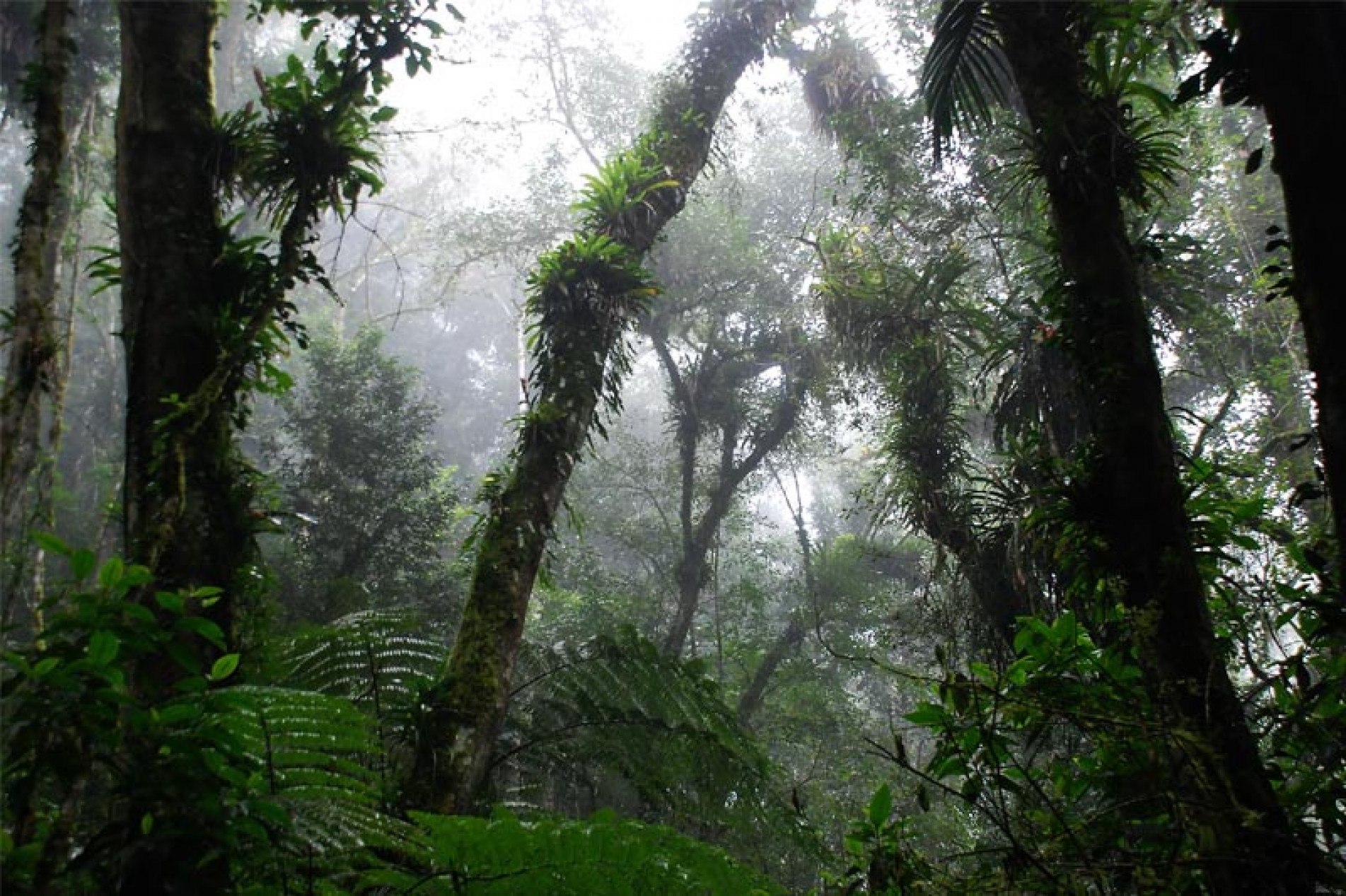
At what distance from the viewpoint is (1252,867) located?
4.72 feet

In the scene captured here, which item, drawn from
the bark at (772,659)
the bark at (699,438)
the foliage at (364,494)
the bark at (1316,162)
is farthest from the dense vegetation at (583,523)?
the bark at (772,659)

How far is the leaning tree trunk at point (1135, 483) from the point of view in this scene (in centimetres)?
150

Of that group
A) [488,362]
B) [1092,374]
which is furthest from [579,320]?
[488,362]

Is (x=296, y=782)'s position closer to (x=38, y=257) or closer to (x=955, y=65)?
(x=38, y=257)

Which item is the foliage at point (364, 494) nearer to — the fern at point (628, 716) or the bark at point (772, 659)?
the bark at point (772, 659)

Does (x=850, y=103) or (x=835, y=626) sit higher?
(x=850, y=103)

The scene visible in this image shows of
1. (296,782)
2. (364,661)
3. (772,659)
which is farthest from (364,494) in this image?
(296,782)

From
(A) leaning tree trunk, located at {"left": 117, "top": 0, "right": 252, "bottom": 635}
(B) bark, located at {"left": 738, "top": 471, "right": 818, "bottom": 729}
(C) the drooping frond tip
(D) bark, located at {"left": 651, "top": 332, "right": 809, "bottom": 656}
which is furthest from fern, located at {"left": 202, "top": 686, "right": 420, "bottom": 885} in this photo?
(B) bark, located at {"left": 738, "top": 471, "right": 818, "bottom": 729}

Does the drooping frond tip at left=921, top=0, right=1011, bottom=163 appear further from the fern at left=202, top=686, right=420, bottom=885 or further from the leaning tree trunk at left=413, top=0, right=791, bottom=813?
the fern at left=202, top=686, right=420, bottom=885

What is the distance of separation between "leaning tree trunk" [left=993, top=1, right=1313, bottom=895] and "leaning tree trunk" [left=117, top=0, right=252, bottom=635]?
8.00 ft

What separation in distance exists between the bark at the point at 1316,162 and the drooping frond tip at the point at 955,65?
174cm

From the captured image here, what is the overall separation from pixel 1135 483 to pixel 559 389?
316 centimetres

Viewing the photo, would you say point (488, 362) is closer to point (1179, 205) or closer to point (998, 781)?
point (1179, 205)

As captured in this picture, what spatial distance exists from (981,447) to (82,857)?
665 inches
